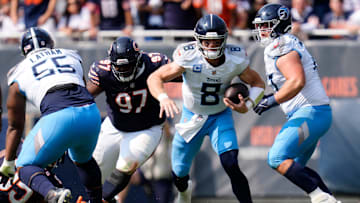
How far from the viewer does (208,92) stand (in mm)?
5523

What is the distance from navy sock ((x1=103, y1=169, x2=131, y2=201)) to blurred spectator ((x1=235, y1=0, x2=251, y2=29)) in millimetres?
3878

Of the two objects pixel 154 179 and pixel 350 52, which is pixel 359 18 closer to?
pixel 350 52

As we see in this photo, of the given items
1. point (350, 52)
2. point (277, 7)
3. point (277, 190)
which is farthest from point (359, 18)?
point (277, 7)

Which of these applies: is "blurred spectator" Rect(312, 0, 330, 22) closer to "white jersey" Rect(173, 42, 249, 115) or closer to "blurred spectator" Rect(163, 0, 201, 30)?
"blurred spectator" Rect(163, 0, 201, 30)

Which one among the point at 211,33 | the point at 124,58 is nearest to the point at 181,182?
the point at 124,58

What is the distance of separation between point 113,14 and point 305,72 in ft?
14.3

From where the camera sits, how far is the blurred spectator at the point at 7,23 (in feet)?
30.0

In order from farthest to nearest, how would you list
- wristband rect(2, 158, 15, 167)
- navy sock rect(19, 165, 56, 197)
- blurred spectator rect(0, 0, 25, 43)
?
blurred spectator rect(0, 0, 25, 43), wristband rect(2, 158, 15, 167), navy sock rect(19, 165, 56, 197)

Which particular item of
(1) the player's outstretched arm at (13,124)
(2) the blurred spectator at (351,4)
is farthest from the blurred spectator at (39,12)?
(2) the blurred spectator at (351,4)

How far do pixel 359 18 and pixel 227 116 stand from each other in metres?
3.78

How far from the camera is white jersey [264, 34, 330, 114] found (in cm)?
516

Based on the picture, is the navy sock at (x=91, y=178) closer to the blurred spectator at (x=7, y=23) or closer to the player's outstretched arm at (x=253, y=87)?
the player's outstretched arm at (x=253, y=87)

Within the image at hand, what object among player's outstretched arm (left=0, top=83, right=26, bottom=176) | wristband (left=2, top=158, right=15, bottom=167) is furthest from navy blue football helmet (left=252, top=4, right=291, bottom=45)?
wristband (left=2, top=158, right=15, bottom=167)

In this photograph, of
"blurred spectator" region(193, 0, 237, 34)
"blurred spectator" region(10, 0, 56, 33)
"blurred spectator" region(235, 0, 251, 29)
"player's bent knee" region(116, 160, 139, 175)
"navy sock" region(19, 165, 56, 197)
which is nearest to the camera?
"navy sock" region(19, 165, 56, 197)
